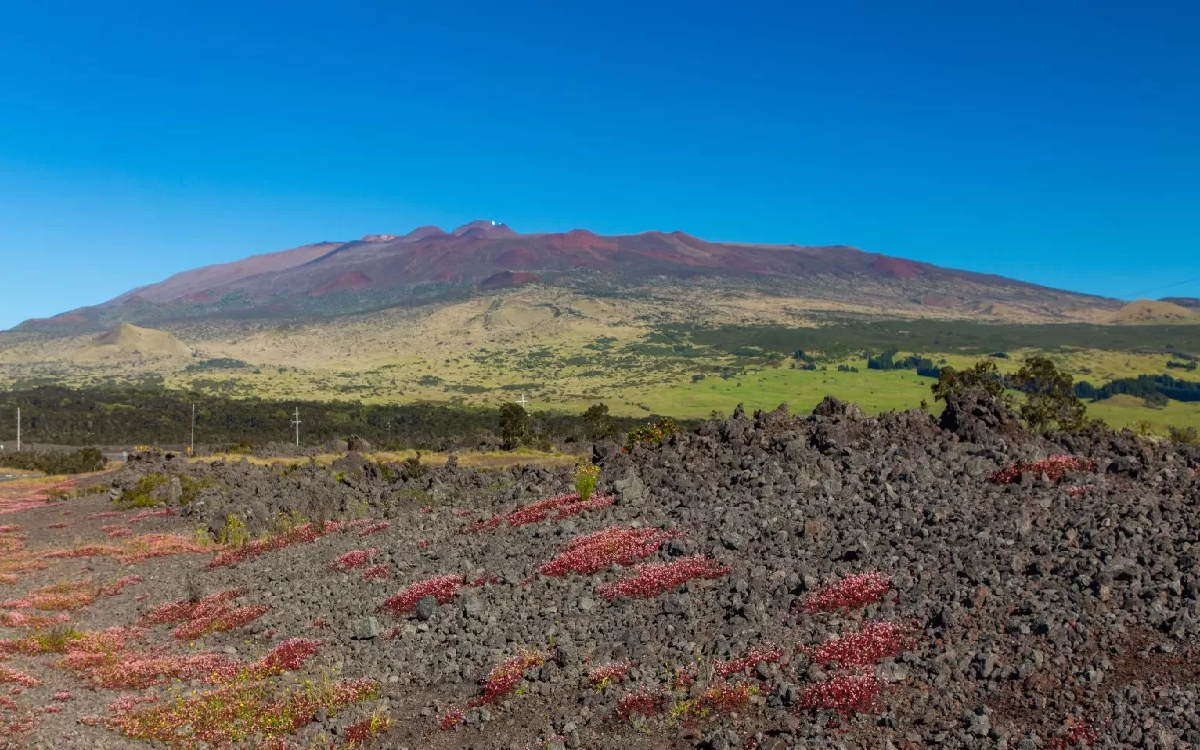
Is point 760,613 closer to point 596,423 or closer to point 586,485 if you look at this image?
point 586,485

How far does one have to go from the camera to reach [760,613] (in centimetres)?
1130

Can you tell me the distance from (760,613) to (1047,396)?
145 ft

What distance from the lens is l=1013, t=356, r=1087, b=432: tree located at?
4719cm

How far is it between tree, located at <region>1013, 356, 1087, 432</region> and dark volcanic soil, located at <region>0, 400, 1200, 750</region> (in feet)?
94.9

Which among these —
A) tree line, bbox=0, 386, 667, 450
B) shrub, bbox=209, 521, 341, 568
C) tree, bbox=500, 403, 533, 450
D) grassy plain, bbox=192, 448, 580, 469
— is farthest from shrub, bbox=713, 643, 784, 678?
tree line, bbox=0, 386, 667, 450

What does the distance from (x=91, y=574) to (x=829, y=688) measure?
22.1 m

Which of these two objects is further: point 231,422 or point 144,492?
point 231,422

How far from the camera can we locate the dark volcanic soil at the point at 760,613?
8.80 metres

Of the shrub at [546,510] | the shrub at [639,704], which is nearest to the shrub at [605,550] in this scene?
the shrub at [546,510]

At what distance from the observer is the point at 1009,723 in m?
8.09

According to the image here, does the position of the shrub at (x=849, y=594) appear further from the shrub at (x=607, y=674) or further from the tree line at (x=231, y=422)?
the tree line at (x=231, y=422)

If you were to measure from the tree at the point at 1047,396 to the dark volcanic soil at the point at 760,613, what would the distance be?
28.9 metres

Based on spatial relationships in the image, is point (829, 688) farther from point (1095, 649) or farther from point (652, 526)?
point (652, 526)

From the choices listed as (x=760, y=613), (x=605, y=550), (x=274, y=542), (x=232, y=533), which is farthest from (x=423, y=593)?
(x=232, y=533)
